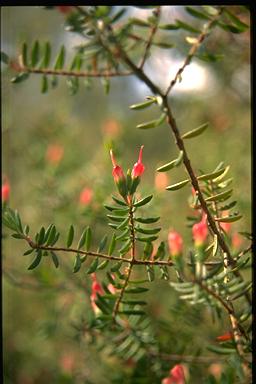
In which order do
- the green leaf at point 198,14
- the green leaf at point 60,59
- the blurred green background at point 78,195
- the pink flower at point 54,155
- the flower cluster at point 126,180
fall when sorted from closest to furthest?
the flower cluster at point 126,180 → the green leaf at point 198,14 → the green leaf at point 60,59 → the blurred green background at point 78,195 → the pink flower at point 54,155

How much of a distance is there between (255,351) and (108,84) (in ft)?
1.49

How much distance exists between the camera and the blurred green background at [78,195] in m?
1.21

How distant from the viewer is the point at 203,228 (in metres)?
0.53

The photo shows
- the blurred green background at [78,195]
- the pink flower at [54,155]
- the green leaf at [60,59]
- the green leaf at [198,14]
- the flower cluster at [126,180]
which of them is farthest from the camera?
the pink flower at [54,155]

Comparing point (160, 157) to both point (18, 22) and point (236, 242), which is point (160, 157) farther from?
point (236, 242)

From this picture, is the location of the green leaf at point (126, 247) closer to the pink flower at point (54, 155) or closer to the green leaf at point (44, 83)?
the green leaf at point (44, 83)

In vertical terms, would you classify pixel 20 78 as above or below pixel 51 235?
above

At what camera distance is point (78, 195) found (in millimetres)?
1724

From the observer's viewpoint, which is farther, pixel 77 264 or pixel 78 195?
pixel 78 195

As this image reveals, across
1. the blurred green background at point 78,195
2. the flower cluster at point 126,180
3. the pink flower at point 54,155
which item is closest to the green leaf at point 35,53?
the blurred green background at point 78,195

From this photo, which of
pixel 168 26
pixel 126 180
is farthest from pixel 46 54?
pixel 126 180

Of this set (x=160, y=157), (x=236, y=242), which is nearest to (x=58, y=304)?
(x=236, y=242)

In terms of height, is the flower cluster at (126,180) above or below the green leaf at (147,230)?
above

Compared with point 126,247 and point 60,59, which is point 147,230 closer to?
point 126,247
